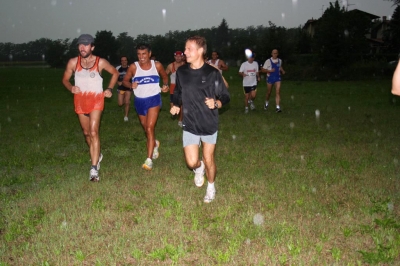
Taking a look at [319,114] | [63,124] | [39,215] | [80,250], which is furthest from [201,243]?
[319,114]

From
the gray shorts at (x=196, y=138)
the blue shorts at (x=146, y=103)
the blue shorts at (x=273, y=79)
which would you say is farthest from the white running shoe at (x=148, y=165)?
the blue shorts at (x=273, y=79)

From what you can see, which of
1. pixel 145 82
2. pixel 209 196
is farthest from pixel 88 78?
pixel 209 196

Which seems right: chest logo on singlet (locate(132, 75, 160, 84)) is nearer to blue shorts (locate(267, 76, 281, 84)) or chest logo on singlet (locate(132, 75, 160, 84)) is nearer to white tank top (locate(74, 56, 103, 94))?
white tank top (locate(74, 56, 103, 94))

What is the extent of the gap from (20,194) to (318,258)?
4657 mm

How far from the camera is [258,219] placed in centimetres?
559

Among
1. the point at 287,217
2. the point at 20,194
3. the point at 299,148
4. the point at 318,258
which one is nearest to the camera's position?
the point at 318,258

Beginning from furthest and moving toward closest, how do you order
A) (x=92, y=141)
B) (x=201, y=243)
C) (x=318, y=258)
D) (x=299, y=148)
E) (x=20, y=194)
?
1. (x=299, y=148)
2. (x=92, y=141)
3. (x=20, y=194)
4. (x=201, y=243)
5. (x=318, y=258)

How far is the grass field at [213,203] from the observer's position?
4660 millimetres

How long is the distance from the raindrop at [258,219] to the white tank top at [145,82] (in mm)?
3524

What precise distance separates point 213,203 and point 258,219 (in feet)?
2.85

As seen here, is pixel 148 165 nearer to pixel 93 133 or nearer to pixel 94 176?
pixel 94 176

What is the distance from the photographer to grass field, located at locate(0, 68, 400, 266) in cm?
466

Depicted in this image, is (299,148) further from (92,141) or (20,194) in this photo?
(20,194)

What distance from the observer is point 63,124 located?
48.3 feet
